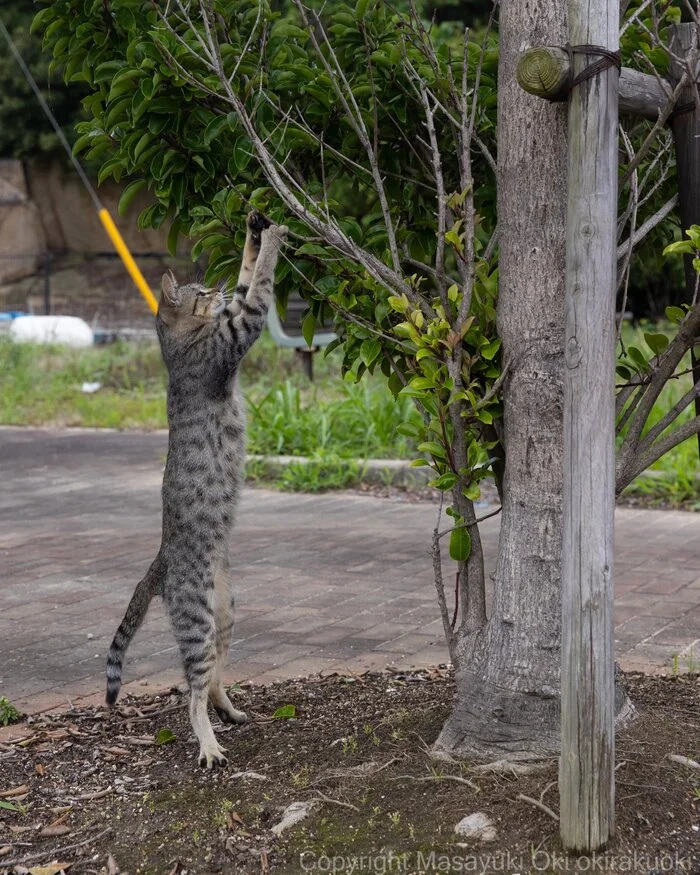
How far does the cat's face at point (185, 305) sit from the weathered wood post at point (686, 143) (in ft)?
6.06

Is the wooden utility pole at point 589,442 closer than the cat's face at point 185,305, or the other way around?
the wooden utility pole at point 589,442

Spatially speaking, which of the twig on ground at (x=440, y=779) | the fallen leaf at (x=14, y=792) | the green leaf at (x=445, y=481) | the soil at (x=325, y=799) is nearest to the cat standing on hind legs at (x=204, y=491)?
the soil at (x=325, y=799)

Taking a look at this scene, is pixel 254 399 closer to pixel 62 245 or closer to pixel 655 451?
pixel 655 451

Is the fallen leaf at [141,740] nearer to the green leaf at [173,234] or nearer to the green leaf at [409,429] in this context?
the green leaf at [409,429]

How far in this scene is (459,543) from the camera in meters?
3.53

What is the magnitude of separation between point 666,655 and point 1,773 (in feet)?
9.68

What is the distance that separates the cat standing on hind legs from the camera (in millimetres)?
3955

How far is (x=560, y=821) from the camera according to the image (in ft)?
9.71

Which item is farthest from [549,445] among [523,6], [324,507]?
[324,507]

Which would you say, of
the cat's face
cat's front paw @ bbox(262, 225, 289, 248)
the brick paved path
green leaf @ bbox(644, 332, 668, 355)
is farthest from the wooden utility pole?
the brick paved path

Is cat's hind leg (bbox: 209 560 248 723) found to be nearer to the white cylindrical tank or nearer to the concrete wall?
the white cylindrical tank

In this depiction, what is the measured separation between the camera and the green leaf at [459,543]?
3525mm

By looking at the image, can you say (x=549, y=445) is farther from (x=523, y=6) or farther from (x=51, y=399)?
(x=51, y=399)

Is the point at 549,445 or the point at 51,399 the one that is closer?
the point at 549,445
